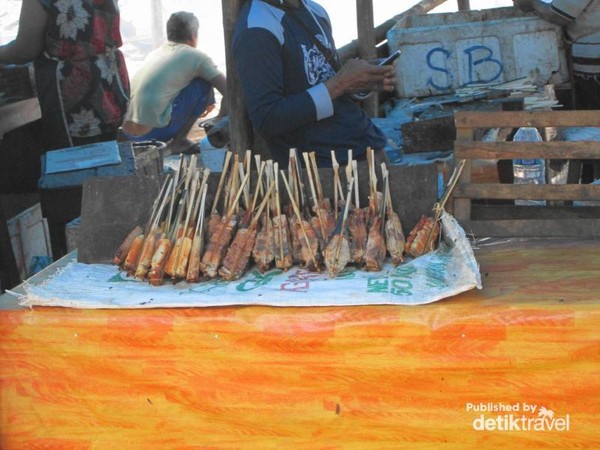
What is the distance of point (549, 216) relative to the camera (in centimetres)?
314

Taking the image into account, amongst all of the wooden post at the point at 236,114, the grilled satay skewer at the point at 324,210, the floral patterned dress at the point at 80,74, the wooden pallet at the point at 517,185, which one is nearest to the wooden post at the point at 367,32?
the floral patterned dress at the point at 80,74

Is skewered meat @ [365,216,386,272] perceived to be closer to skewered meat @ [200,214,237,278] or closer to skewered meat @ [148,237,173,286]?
skewered meat @ [200,214,237,278]

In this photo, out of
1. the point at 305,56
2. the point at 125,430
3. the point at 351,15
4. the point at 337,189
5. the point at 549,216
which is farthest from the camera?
the point at 351,15

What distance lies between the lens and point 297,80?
3.43 m

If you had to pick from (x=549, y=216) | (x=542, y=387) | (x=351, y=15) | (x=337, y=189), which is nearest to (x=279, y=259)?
(x=337, y=189)

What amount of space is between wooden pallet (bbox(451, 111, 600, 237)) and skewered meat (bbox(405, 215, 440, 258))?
0.27m

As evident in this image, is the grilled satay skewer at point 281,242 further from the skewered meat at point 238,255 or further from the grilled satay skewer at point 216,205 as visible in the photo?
the grilled satay skewer at point 216,205

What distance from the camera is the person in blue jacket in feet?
10.8

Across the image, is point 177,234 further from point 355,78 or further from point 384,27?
point 384,27

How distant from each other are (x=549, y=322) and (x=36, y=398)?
1.62m

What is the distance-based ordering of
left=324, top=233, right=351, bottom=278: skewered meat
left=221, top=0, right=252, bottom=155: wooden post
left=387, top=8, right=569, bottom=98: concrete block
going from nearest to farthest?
left=324, top=233, right=351, bottom=278: skewered meat
left=221, top=0, right=252, bottom=155: wooden post
left=387, top=8, right=569, bottom=98: concrete block

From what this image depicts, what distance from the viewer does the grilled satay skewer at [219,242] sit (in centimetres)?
269

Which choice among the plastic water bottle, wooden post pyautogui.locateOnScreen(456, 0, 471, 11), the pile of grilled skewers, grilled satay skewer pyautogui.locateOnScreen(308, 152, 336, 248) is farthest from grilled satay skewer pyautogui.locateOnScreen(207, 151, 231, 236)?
wooden post pyautogui.locateOnScreen(456, 0, 471, 11)

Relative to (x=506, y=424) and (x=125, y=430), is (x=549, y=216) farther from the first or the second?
(x=125, y=430)
